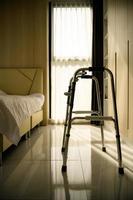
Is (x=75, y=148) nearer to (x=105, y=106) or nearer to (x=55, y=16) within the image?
(x=105, y=106)

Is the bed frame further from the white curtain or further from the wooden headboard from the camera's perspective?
the white curtain

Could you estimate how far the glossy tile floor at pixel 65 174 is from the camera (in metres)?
1.48

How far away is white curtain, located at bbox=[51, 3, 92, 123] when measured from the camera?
4965 millimetres

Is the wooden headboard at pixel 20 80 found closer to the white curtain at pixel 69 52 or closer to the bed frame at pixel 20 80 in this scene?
the bed frame at pixel 20 80

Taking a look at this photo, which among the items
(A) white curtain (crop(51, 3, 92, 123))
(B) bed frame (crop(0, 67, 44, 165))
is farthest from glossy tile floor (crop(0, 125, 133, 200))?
(A) white curtain (crop(51, 3, 92, 123))

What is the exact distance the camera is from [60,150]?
8.83 ft

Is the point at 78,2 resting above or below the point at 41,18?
above

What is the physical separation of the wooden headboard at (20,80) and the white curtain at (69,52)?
43cm

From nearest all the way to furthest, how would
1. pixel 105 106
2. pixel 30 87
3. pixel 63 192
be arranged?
pixel 63 192, pixel 105 106, pixel 30 87

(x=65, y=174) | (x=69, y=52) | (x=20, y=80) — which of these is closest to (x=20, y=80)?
(x=20, y=80)

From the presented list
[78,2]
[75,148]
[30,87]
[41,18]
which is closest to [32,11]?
[41,18]

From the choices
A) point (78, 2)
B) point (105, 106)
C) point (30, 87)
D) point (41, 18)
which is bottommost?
point (105, 106)

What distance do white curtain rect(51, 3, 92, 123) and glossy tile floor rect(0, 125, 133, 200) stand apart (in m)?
2.06

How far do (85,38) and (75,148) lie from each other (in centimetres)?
281
